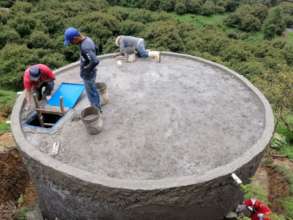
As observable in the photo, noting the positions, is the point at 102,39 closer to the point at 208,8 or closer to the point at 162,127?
the point at 162,127

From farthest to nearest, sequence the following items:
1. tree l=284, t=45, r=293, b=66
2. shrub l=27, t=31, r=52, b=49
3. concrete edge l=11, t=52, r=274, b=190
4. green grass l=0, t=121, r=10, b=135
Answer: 1. tree l=284, t=45, r=293, b=66
2. shrub l=27, t=31, r=52, b=49
3. green grass l=0, t=121, r=10, b=135
4. concrete edge l=11, t=52, r=274, b=190

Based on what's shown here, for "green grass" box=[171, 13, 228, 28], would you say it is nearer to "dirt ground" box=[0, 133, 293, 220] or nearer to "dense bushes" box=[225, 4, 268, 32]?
"dense bushes" box=[225, 4, 268, 32]

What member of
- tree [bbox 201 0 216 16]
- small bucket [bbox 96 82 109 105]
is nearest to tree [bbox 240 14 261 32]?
tree [bbox 201 0 216 16]

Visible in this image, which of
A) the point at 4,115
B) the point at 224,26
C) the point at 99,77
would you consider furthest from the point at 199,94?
the point at 224,26

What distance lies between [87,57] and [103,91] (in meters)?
1.08

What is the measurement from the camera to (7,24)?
24.8m

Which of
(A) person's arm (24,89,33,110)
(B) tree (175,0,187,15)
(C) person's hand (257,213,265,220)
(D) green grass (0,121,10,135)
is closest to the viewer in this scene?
(C) person's hand (257,213,265,220)

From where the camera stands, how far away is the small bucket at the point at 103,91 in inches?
321

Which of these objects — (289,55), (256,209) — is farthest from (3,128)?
(289,55)

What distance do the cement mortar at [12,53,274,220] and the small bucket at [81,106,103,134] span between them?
0.56 feet

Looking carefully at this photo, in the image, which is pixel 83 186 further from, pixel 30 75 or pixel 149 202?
pixel 30 75

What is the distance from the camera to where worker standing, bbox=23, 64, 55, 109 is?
8.02 meters

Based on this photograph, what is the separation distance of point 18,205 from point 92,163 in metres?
2.92

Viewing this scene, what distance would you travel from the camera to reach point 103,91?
8.19m
